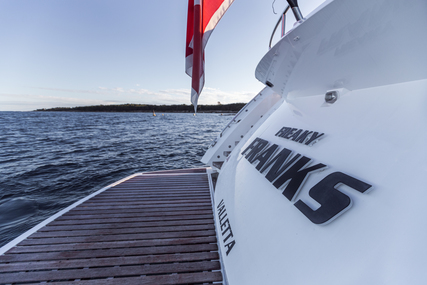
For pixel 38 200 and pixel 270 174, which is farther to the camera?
pixel 38 200

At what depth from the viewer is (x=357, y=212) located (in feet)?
3.02

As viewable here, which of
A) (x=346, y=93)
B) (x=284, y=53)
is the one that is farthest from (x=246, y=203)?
(x=284, y=53)

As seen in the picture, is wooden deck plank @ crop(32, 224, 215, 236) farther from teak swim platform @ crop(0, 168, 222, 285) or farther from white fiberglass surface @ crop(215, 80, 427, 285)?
white fiberglass surface @ crop(215, 80, 427, 285)

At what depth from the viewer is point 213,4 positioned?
2.87m

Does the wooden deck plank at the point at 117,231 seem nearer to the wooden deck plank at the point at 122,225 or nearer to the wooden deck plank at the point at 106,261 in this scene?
the wooden deck plank at the point at 122,225

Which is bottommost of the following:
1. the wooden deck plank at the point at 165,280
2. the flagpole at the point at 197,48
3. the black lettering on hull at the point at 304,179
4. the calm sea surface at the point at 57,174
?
the calm sea surface at the point at 57,174

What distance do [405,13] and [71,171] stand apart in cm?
1097

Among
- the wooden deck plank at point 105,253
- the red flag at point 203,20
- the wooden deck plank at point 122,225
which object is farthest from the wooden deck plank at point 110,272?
the red flag at point 203,20

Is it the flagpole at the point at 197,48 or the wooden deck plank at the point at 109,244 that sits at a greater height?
the flagpole at the point at 197,48

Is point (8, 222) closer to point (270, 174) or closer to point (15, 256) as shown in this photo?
point (15, 256)

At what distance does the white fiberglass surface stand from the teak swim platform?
0.68 meters

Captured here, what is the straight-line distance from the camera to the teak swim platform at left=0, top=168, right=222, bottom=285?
1.90m

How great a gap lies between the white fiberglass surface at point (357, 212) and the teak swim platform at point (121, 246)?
68 centimetres

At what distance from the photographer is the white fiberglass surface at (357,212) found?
74cm
